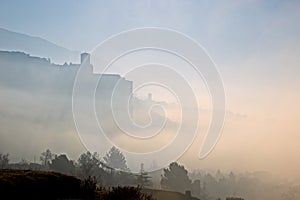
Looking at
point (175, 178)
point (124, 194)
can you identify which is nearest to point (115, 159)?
point (175, 178)

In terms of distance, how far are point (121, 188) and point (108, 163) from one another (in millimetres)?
114097

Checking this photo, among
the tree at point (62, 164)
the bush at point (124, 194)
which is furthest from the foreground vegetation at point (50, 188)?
the tree at point (62, 164)

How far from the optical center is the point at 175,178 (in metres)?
120

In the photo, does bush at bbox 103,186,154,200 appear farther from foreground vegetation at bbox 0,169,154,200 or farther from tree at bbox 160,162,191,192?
tree at bbox 160,162,191,192

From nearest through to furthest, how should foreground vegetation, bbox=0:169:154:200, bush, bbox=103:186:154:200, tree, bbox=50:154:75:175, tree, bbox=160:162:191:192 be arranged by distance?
1. foreground vegetation, bbox=0:169:154:200
2. bush, bbox=103:186:154:200
3. tree, bbox=50:154:75:175
4. tree, bbox=160:162:191:192

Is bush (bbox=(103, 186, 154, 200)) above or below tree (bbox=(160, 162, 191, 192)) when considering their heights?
below

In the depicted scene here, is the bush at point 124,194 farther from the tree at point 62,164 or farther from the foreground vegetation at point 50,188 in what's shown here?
the tree at point 62,164

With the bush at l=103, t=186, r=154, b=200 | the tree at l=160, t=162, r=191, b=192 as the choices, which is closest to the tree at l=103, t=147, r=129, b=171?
the tree at l=160, t=162, r=191, b=192

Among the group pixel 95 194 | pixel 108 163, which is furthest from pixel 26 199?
pixel 108 163

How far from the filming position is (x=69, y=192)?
594 inches

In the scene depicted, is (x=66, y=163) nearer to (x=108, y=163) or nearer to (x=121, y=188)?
(x=108, y=163)

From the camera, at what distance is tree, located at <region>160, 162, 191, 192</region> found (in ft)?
387

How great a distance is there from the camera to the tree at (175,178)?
117938 mm

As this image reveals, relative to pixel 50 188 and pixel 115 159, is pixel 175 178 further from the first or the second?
pixel 50 188
